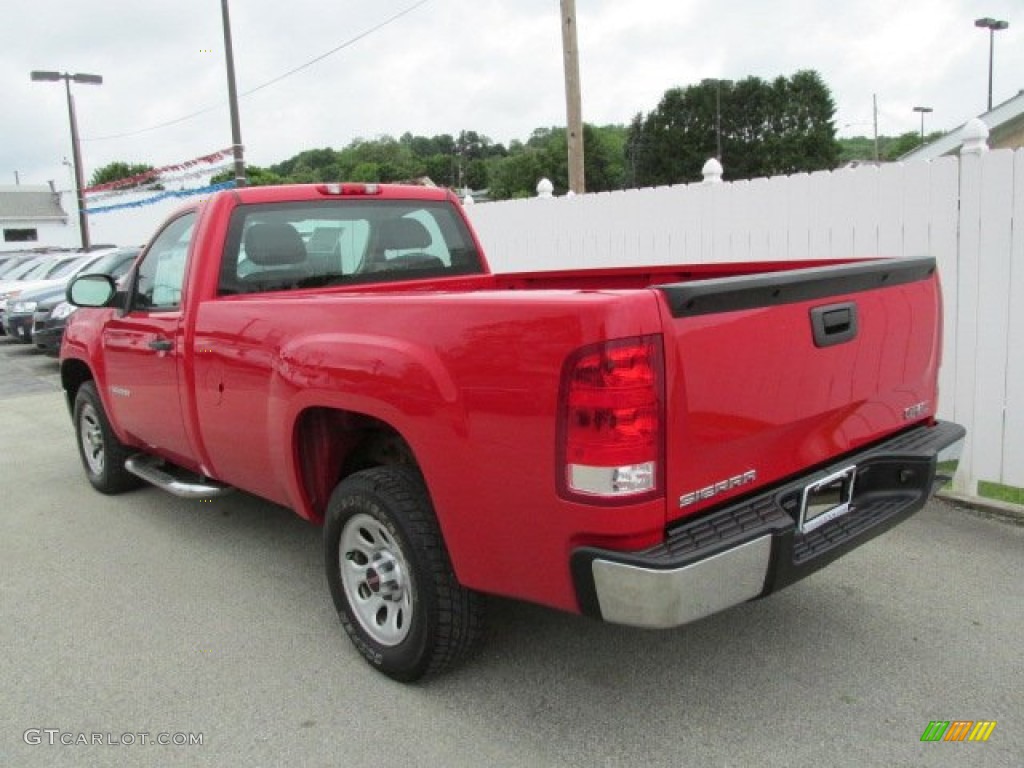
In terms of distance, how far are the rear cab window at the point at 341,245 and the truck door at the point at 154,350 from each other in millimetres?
384

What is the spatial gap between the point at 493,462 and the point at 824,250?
13.6 feet

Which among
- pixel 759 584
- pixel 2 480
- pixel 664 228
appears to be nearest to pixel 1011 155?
pixel 664 228

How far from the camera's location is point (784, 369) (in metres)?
2.61

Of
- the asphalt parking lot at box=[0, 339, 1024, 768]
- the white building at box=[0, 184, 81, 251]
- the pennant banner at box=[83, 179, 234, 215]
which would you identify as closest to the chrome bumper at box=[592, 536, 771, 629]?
the asphalt parking lot at box=[0, 339, 1024, 768]

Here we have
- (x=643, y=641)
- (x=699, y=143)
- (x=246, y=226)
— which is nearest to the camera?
(x=643, y=641)

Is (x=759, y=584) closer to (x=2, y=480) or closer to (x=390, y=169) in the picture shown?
(x=2, y=480)

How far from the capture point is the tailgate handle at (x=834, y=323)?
269 centimetres

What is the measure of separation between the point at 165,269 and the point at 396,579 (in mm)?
2449

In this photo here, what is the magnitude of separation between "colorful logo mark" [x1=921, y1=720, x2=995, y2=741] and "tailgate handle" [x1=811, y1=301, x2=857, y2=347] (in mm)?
1288

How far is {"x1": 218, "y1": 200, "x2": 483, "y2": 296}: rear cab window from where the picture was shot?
4.10 m

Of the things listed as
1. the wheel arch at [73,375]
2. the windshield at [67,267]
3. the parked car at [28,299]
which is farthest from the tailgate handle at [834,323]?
the windshield at [67,267]

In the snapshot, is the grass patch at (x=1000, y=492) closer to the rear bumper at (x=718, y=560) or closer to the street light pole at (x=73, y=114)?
the rear bumper at (x=718, y=560)

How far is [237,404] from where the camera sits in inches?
147

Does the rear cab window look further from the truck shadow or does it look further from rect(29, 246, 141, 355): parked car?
rect(29, 246, 141, 355): parked car
